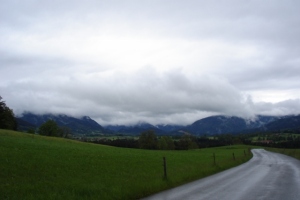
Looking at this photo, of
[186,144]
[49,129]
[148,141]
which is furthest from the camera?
[186,144]

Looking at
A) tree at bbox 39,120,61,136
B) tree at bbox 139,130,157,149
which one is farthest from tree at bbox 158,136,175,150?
tree at bbox 39,120,61,136

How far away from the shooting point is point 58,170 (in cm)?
2275

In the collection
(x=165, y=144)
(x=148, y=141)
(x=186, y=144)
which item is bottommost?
(x=186, y=144)

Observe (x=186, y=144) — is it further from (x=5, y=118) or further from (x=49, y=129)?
(x=5, y=118)

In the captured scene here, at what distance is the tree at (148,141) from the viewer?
14477 centimetres

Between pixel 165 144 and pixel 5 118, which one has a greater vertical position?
pixel 5 118

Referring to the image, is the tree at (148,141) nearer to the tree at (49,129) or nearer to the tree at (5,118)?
the tree at (49,129)

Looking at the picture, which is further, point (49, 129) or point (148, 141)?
point (148, 141)

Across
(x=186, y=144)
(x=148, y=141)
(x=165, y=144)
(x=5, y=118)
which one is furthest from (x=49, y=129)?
(x=186, y=144)

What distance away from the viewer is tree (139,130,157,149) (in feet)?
475

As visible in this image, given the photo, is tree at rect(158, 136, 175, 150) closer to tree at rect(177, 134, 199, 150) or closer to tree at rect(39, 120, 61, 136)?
tree at rect(177, 134, 199, 150)

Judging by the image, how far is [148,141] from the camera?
14550 cm

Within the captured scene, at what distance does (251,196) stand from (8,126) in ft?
338

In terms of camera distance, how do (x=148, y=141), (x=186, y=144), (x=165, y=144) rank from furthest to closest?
(x=186, y=144) < (x=165, y=144) < (x=148, y=141)
